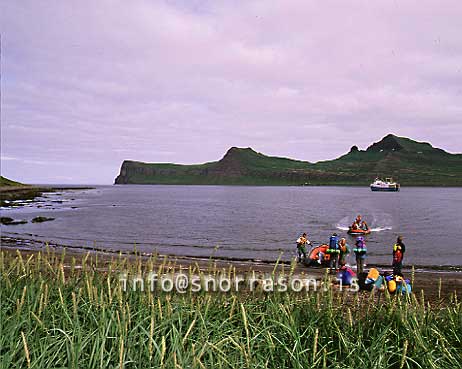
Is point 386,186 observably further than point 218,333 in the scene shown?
Yes

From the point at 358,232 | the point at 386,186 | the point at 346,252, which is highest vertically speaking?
the point at 386,186

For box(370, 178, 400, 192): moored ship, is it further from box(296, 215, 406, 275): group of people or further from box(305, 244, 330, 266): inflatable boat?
box(305, 244, 330, 266): inflatable boat

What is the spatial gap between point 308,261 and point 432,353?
681 inches

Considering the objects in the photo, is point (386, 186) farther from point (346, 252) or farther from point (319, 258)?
point (346, 252)

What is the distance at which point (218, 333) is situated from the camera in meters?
4.40

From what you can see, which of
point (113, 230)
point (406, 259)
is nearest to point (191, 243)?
point (113, 230)

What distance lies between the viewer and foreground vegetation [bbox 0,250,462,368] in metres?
3.85

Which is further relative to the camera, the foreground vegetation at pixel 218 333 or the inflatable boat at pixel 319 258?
the inflatable boat at pixel 319 258

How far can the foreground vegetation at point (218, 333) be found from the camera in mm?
3852

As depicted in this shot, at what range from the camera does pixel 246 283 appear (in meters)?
5.85

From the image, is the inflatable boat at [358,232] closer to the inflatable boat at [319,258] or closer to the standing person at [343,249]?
the inflatable boat at [319,258]

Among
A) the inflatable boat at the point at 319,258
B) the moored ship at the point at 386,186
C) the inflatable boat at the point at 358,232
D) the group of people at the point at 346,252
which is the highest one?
the moored ship at the point at 386,186

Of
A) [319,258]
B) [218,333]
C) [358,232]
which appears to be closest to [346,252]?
[319,258]

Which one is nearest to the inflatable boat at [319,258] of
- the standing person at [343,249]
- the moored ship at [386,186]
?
the standing person at [343,249]
